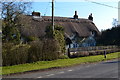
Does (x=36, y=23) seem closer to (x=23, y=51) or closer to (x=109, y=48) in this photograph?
(x=109, y=48)

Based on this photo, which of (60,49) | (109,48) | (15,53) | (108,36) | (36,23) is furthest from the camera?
(108,36)

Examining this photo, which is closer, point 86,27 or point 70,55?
point 70,55

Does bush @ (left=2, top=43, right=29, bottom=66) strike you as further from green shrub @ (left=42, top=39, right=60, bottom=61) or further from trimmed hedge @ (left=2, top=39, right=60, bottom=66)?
green shrub @ (left=42, top=39, right=60, bottom=61)

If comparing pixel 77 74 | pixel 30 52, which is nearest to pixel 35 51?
pixel 30 52

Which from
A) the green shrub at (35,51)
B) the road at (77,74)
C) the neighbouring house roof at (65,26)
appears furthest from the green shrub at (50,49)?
the neighbouring house roof at (65,26)

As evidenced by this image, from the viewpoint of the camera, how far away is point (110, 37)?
5297cm

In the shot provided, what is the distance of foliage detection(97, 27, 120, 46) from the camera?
50475 millimetres

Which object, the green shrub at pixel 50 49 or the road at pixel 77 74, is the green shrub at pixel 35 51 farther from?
the road at pixel 77 74

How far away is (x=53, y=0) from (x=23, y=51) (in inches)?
324

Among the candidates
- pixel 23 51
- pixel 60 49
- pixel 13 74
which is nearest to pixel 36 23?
pixel 60 49

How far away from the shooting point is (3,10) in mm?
22672

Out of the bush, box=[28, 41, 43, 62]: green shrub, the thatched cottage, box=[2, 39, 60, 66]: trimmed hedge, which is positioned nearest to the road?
Result: the bush

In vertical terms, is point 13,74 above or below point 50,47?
below

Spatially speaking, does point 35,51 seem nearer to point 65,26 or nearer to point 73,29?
point 65,26
